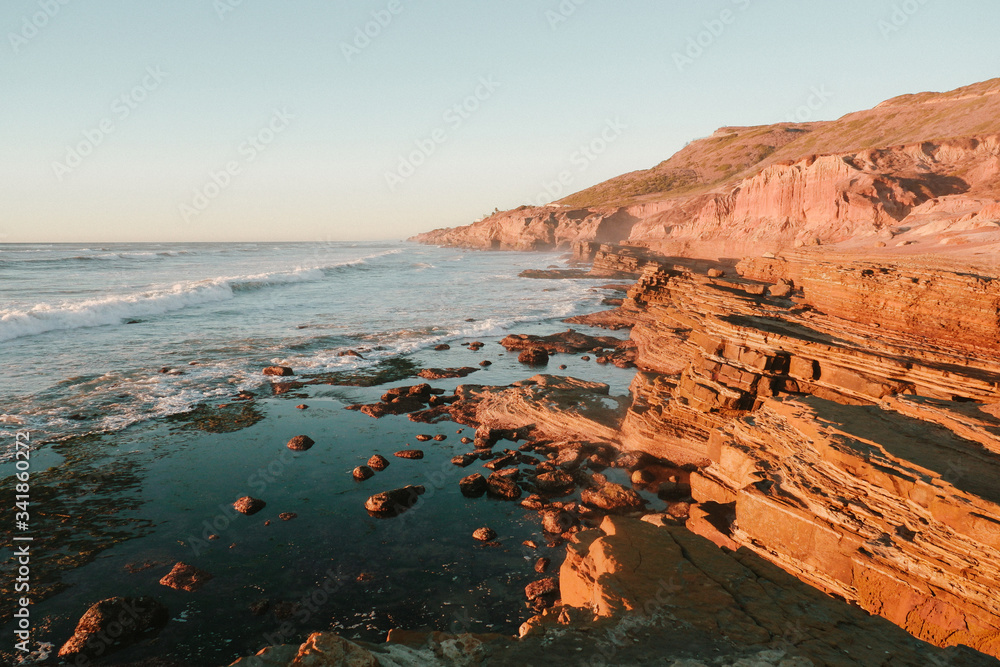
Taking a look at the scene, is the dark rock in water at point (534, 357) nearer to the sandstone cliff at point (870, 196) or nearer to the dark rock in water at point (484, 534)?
the dark rock in water at point (484, 534)

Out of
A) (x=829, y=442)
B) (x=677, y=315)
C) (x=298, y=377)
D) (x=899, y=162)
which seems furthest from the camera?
(x=899, y=162)

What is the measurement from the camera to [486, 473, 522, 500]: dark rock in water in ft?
46.6

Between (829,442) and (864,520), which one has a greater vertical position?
(829,442)

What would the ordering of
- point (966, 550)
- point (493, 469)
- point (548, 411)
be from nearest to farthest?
point (966, 550) < point (493, 469) < point (548, 411)

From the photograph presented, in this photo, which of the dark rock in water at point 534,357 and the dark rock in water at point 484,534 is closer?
the dark rock in water at point 484,534

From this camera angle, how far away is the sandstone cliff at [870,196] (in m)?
29.0

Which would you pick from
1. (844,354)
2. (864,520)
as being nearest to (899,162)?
(844,354)

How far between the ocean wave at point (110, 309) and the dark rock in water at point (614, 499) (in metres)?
38.1

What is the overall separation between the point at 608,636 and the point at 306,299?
50.0 meters

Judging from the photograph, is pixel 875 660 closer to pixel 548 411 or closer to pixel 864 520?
pixel 864 520

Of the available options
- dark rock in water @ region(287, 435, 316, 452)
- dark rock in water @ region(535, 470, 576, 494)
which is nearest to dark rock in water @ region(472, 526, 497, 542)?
dark rock in water @ region(535, 470, 576, 494)

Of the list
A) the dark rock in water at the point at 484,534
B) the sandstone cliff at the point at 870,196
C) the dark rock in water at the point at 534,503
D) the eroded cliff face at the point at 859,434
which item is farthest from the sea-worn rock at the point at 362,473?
the sandstone cliff at the point at 870,196

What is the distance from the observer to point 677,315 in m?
27.9

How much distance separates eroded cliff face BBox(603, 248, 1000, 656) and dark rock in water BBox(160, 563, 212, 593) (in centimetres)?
1219
